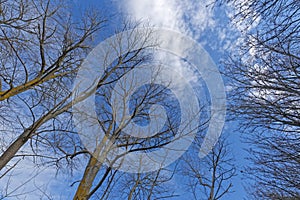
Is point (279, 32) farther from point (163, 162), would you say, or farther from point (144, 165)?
point (144, 165)

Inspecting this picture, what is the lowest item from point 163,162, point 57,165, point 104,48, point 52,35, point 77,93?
point 57,165

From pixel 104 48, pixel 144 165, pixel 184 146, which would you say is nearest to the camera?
pixel 184 146

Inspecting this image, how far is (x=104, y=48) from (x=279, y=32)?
3.29 m

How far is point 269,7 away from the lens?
3.06 meters

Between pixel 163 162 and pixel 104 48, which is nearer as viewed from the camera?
pixel 163 162

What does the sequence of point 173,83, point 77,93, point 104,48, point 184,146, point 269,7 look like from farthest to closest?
point 173,83 < point 104,48 < point 77,93 < point 184,146 < point 269,7

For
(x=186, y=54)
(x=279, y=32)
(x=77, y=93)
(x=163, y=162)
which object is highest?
(x=186, y=54)

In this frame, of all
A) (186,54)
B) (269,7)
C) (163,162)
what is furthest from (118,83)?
(269,7)

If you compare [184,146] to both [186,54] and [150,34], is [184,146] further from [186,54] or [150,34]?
[150,34]

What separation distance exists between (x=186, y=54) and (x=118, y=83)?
1.57m

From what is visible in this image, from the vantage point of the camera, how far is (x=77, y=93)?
4.25 meters

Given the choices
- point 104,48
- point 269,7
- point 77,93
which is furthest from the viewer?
point 104,48

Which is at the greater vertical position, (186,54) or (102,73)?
(186,54)

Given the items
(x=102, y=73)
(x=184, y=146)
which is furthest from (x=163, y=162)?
(x=102, y=73)
